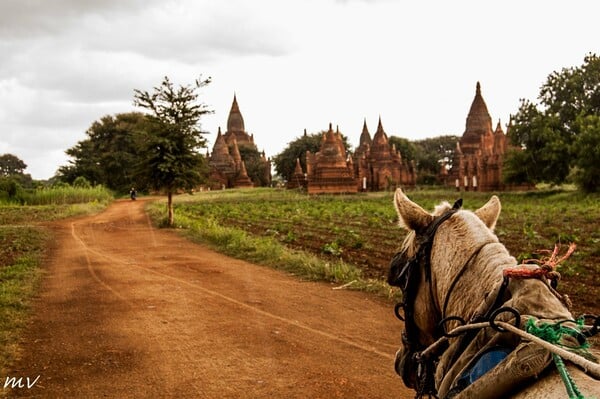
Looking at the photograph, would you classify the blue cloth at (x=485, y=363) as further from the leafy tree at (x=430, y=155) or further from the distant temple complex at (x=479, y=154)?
the leafy tree at (x=430, y=155)

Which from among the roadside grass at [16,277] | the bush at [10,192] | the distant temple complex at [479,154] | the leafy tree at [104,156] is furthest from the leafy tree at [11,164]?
the roadside grass at [16,277]

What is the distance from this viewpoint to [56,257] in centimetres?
1294

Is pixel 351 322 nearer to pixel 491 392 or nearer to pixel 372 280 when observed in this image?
pixel 372 280

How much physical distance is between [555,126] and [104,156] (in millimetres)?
43439

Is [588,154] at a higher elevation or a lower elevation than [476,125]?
lower

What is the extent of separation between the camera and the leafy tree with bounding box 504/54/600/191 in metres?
35.7

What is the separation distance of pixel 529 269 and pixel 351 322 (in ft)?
17.6

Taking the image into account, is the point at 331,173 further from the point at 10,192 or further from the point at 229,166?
the point at 10,192

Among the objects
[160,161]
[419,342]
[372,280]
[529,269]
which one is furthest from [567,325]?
[160,161]

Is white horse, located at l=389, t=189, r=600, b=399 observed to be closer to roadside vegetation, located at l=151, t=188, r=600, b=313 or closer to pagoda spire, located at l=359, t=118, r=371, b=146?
roadside vegetation, located at l=151, t=188, r=600, b=313

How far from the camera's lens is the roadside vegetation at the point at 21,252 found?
6.67 metres
